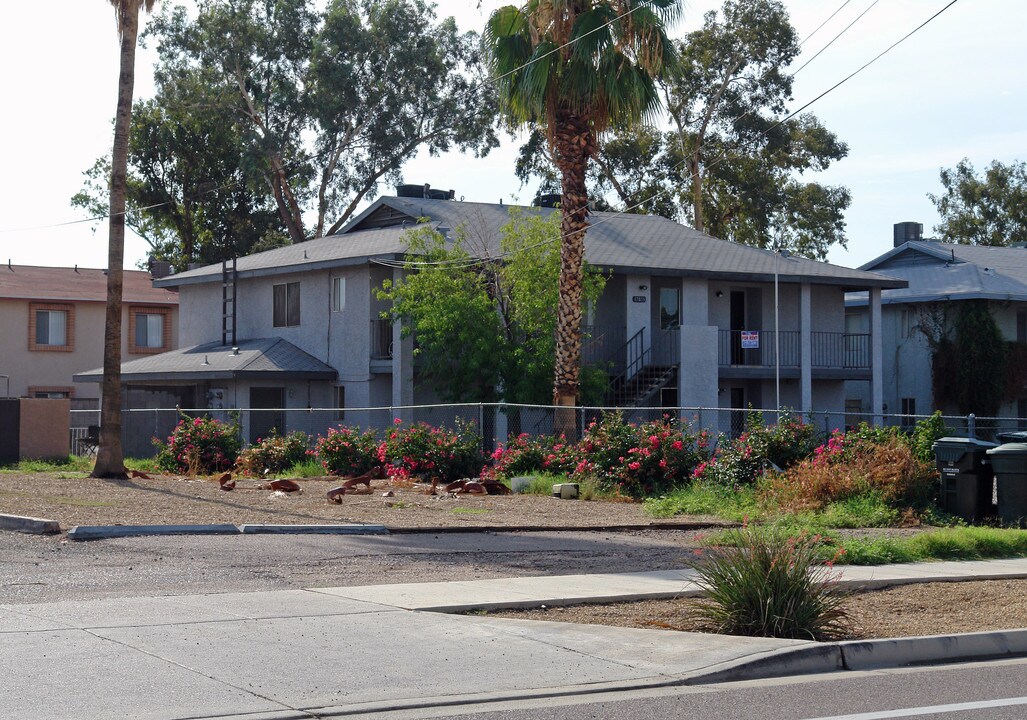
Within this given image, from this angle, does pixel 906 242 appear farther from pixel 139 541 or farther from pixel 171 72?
pixel 139 541

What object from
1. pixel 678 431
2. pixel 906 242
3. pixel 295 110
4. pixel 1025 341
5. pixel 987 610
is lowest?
pixel 987 610

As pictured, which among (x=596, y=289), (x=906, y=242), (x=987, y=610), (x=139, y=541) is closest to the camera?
(x=987, y=610)

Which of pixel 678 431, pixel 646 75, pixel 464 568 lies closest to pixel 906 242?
pixel 646 75

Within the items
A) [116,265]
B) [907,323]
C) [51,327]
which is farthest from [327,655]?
[51,327]

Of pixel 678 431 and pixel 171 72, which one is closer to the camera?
pixel 678 431

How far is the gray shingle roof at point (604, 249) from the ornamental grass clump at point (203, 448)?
6.96 m

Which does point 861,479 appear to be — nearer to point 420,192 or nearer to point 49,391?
point 420,192

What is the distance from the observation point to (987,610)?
11094 mm

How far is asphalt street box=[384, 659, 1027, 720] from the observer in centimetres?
739

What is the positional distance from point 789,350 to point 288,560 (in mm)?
25805

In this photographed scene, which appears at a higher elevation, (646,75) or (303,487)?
(646,75)

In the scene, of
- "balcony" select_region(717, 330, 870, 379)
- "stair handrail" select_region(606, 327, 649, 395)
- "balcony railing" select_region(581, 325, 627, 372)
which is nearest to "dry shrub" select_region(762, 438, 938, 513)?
"balcony railing" select_region(581, 325, 627, 372)

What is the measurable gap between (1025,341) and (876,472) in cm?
2467

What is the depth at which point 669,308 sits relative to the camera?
36.3m
